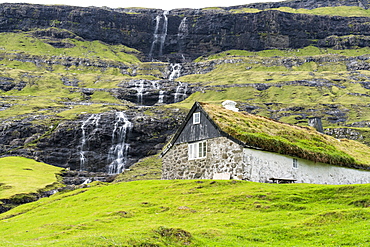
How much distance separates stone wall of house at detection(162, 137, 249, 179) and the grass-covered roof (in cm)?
136

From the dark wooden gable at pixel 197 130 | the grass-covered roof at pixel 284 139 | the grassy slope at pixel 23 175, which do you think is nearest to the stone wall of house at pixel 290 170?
the grass-covered roof at pixel 284 139

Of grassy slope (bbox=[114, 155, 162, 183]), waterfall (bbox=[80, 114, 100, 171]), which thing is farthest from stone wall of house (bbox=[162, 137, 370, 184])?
waterfall (bbox=[80, 114, 100, 171])

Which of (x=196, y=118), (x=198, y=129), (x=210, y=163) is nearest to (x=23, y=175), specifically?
(x=196, y=118)

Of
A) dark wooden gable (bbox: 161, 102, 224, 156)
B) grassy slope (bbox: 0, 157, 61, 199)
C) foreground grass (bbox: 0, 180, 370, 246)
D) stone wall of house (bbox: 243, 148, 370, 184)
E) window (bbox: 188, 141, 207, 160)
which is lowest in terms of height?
grassy slope (bbox: 0, 157, 61, 199)

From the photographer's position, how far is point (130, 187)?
39.8 meters

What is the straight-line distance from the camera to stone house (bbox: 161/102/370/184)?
38562 mm

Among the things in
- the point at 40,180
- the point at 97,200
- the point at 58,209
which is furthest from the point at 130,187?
the point at 40,180

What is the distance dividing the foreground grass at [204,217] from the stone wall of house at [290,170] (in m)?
3.88

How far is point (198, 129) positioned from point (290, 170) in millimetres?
10004

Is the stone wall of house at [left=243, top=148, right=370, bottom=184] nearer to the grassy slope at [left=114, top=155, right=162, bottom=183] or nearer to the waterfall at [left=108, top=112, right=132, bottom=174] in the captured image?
the grassy slope at [left=114, top=155, right=162, bottom=183]

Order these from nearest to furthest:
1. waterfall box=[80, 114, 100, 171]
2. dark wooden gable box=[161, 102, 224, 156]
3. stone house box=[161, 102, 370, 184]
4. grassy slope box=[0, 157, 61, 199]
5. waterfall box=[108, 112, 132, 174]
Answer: stone house box=[161, 102, 370, 184] → dark wooden gable box=[161, 102, 224, 156] → grassy slope box=[0, 157, 61, 199] → waterfall box=[108, 112, 132, 174] → waterfall box=[80, 114, 100, 171]

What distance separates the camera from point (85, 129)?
149 meters

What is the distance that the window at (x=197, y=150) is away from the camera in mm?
41938

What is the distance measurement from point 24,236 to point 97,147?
11844 centimetres
